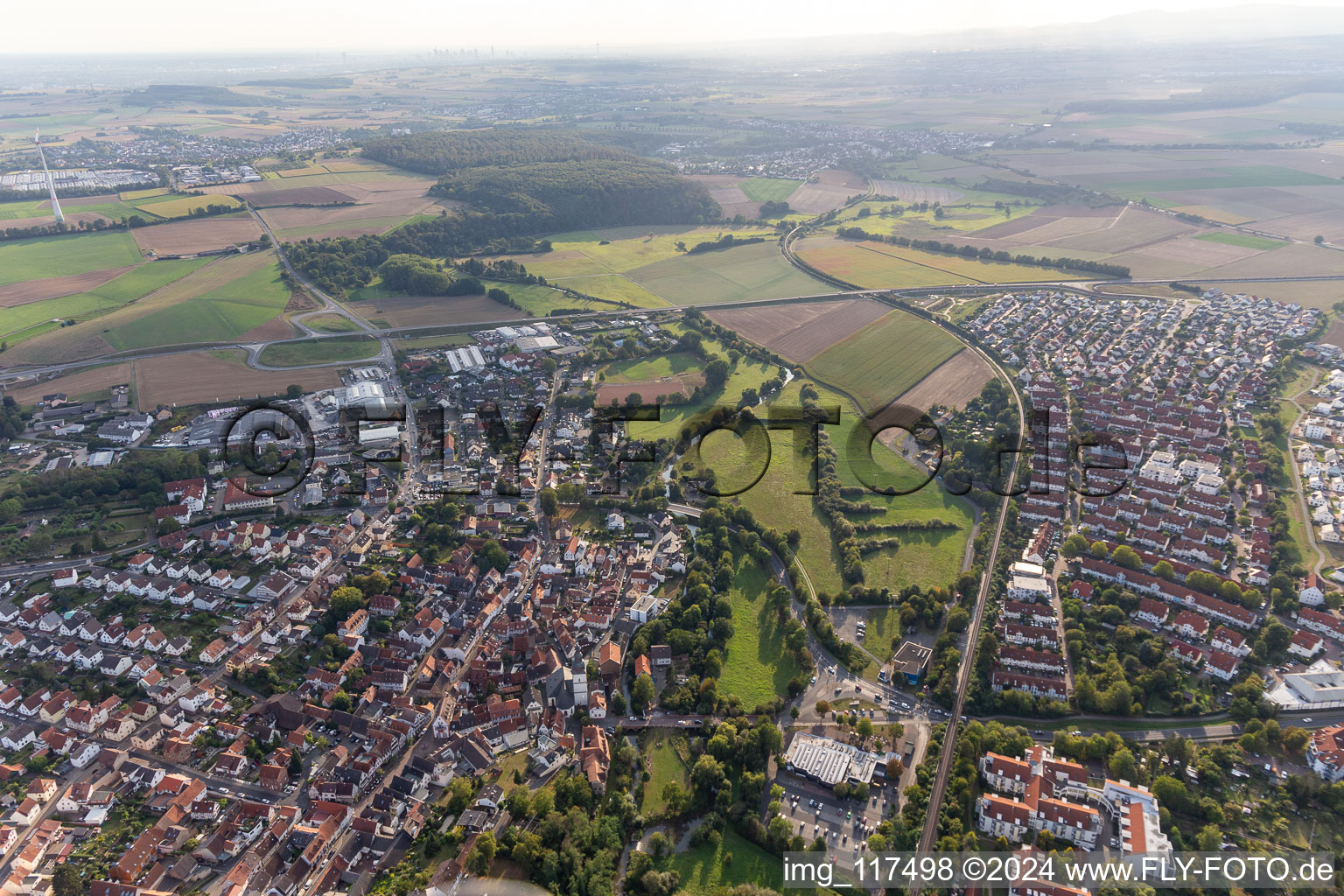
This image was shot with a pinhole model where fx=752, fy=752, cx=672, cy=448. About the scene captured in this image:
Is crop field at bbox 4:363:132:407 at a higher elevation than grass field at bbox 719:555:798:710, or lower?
higher

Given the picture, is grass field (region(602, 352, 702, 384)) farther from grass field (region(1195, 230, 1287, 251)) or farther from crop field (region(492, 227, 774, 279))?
grass field (region(1195, 230, 1287, 251))

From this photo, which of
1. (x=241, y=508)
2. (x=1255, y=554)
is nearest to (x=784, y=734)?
(x=1255, y=554)

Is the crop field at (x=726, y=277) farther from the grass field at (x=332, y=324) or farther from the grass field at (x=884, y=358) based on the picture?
the grass field at (x=332, y=324)

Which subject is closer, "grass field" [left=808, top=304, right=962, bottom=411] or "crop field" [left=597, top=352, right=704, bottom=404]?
"crop field" [left=597, top=352, right=704, bottom=404]

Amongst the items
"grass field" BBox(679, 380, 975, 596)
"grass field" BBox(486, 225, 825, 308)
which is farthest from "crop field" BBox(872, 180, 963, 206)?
"grass field" BBox(679, 380, 975, 596)

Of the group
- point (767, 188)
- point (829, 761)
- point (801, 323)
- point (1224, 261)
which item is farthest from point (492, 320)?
point (1224, 261)
